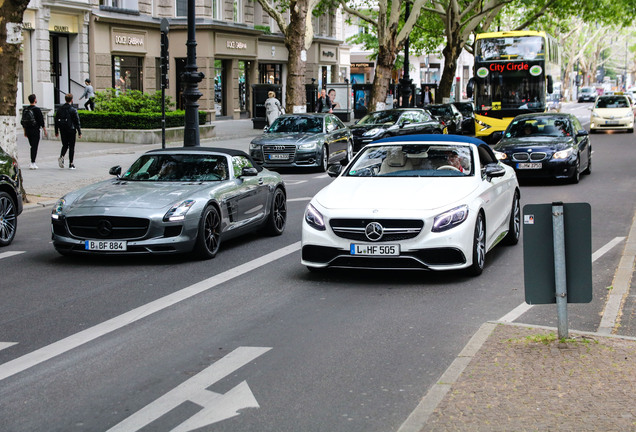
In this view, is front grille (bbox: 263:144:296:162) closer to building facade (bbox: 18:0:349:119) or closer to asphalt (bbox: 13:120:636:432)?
building facade (bbox: 18:0:349:119)

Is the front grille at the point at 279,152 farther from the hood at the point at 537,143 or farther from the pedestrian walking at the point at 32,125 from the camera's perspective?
the hood at the point at 537,143

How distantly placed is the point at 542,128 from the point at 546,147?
1.29 meters

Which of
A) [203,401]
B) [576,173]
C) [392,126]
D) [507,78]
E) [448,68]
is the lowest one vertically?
[203,401]

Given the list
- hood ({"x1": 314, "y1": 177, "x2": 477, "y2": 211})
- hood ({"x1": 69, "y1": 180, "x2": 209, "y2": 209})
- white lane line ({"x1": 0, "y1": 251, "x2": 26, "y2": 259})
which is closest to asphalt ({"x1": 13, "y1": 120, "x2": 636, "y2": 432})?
hood ({"x1": 314, "y1": 177, "x2": 477, "y2": 211})

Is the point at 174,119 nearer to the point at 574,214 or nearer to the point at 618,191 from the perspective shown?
the point at 618,191

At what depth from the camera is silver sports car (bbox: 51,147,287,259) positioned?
1057cm

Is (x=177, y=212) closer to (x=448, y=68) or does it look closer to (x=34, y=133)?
(x=34, y=133)

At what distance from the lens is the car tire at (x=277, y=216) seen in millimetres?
12930

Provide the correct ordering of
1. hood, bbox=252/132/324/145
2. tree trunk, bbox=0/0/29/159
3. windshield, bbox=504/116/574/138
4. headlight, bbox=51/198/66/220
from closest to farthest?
headlight, bbox=51/198/66/220, tree trunk, bbox=0/0/29/159, windshield, bbox=504/116/574/138, hood, bbox=252/132/324/145

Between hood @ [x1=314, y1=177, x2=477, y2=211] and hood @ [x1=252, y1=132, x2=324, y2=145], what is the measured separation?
13381 millimetres

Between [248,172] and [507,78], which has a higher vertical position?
[507,78]

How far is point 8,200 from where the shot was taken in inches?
494

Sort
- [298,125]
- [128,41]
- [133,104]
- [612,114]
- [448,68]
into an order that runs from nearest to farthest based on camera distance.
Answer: [298,125]
[133,104]
[128,41]
[612,114]
[448,68]

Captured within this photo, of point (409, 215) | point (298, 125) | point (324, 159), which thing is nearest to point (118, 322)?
point (409, 215)
